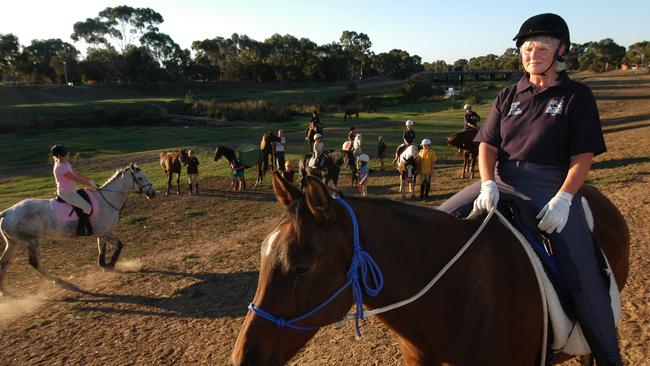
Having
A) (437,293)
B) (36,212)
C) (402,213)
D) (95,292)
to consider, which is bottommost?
(95,292)

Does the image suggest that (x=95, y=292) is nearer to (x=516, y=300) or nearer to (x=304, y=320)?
(x=304, y=320)

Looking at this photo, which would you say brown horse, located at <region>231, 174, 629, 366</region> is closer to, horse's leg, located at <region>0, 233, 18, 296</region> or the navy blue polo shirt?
the navy blue polo shirt

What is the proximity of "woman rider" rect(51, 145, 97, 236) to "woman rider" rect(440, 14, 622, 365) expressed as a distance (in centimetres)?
861

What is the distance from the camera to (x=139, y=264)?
9.26m

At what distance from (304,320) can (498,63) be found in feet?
559

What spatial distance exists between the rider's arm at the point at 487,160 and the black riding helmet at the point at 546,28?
29.6 inches

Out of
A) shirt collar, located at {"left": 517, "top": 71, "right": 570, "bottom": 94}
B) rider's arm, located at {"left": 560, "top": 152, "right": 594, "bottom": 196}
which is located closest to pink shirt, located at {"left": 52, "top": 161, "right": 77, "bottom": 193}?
shirt collar, located at {"left": 517, "top": 71, "right": 570, "bottom": 94}

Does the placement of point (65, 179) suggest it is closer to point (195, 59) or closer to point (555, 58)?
point (555, 58)

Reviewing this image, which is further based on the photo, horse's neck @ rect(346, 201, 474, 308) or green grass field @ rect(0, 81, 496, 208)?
green grass field @ rect(0, 81, 496, 208)

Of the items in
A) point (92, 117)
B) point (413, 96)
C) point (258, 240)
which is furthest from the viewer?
point (413, 96)

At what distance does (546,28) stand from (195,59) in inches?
3706

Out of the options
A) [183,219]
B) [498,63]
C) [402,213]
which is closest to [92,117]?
[183,219]

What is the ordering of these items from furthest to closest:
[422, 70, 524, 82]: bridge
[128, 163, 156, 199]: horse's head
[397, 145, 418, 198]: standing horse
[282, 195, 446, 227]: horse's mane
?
[422, 70, 524, 82]: bridge → [397, 145, 418, 198]: standing horse → [128, 163, 156, 199]: horse's head → [282, 195, 446, 227]: horse's mane

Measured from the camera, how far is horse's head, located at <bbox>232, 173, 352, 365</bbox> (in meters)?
1.79
